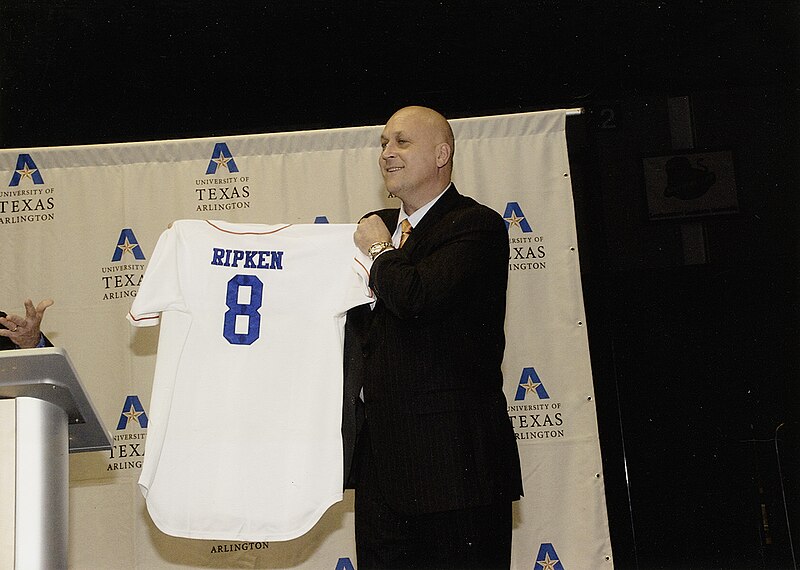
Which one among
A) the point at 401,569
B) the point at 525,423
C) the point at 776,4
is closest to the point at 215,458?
the point at 401,569

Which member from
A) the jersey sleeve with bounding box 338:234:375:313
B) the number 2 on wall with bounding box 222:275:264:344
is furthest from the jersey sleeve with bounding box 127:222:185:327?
the jersey sleeve with bounding box 338:234:375:313

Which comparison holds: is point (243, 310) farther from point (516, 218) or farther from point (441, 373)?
point (516, 218)

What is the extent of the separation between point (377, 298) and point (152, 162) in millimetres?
1814

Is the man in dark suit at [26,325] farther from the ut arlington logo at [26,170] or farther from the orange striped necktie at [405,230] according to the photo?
the ut arlington logo at [26,170]

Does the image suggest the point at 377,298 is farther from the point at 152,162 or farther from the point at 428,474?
the point at 152,162

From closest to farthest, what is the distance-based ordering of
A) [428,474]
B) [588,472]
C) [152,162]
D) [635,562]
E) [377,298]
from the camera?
[428,474] < [377,298] < [588,472] < [152,162] < [635,562]

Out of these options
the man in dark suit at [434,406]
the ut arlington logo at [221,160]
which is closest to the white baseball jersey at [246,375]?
the man in dark suit at [434,406]

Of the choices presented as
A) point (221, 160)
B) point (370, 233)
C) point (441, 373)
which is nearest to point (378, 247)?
point (370, 233)

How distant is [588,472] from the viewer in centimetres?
356

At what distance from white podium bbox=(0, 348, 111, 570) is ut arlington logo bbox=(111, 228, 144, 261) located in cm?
202

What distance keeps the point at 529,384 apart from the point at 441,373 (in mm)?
1464

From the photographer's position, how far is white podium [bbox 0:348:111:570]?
1.65m

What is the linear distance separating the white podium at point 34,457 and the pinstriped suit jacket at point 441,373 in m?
0.79

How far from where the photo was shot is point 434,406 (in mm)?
2264
